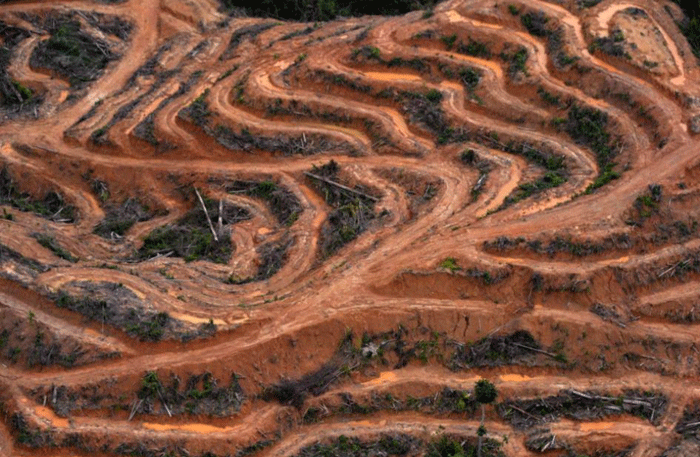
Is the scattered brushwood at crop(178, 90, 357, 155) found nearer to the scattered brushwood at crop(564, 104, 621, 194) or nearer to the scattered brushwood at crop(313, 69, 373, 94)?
the scattered brushwood at crop(313, 69, 373, 94)

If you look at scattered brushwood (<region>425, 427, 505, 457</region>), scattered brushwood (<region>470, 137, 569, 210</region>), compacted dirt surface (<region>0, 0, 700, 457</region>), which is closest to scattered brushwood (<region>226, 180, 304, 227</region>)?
compacted dirt surface (<region>0, 0, 700, 457</region>)

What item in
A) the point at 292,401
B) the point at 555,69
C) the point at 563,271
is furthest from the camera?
the point at 555,69

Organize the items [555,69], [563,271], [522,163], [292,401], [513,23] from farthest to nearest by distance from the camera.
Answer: [513,23]
[555,69]
[522,163]
[563,271]
[292,401]

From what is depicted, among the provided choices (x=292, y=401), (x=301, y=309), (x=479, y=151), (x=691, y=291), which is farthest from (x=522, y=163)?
(x=292, y=401)

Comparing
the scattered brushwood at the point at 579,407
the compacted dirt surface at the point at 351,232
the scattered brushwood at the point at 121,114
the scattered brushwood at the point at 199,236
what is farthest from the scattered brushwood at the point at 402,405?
the scattered brushwood at the point at 121,114

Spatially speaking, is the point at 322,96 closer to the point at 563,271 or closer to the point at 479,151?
the point at 479,151

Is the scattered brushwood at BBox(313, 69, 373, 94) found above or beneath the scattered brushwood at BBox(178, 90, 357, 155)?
above

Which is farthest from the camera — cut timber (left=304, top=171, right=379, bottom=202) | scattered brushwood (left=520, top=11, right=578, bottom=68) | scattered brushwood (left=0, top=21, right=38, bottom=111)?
scattered brushwood (left=0, top=21, right=38, bottom=111)
